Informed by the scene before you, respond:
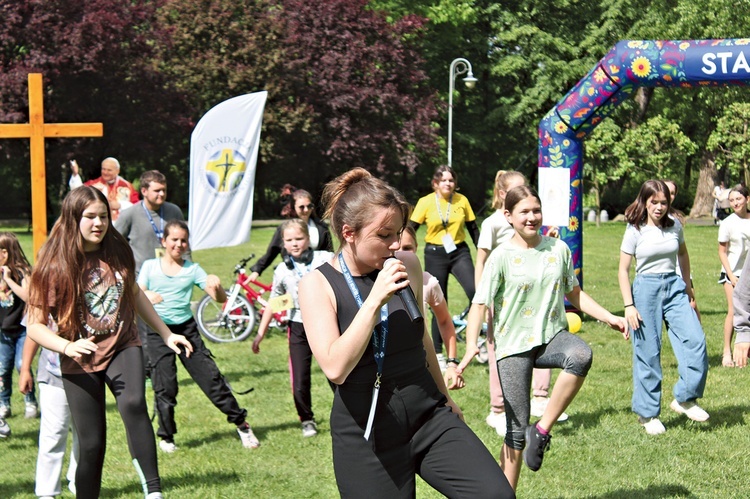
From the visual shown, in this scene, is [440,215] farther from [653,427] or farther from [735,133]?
[735,133]

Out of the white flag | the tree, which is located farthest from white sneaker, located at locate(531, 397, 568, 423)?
the tree

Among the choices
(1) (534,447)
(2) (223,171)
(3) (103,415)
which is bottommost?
(1) (534,447)

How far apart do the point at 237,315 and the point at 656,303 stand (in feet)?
21.5

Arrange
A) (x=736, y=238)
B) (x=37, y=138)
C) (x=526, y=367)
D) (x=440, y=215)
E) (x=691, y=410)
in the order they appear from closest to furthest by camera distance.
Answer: (x=526, y=367) → (x=691, y=410) → (x=37, y=138) → (x=736, y=238) → (x=440, y=215)

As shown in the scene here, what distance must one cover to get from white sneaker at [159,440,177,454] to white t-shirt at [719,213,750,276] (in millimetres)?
5616

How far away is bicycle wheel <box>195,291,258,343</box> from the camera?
41.2ft

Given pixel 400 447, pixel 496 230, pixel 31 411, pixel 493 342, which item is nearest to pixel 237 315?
pixel 31 411

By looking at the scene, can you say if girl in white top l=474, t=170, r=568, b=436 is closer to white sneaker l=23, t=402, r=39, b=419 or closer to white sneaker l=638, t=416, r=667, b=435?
white sneaker l=638, t=416, r=667, b=435

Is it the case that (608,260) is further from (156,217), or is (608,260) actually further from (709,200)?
(709,200)

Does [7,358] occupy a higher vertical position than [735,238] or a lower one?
lower

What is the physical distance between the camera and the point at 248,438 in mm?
7586

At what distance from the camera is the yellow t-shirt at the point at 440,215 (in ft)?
33.1

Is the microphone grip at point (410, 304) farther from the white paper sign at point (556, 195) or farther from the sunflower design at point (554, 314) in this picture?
the white paper sign at point (556, 195)

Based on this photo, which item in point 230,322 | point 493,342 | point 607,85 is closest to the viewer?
point 493,342
